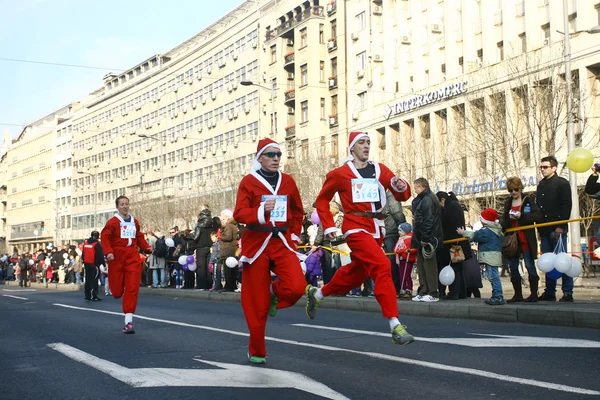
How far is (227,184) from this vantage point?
6800 centimetres

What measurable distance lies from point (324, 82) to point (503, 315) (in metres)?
54.2

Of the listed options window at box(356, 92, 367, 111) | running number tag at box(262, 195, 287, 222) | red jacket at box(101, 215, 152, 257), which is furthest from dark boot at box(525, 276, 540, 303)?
window at box(356, 92, 367, 111)

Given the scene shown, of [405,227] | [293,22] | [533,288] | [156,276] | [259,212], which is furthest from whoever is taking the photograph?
[293,22]

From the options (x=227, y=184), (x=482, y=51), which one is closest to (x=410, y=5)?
(x=482, y=51)

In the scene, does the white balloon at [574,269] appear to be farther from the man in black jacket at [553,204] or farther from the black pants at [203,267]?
the black pants at [203,267]

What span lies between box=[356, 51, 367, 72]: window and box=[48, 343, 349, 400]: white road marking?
5211 cm

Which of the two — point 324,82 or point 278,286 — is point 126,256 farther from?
point 324,82

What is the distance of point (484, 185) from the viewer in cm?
3716

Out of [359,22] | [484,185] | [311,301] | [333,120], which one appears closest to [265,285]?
[311,301]

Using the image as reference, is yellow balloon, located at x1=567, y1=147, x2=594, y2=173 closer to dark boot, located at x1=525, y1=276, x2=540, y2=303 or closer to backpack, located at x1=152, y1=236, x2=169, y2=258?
dark boot, located at x1=525, y1=276, x2=540, y2=303

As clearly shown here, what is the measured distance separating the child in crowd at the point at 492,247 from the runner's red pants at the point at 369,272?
4.30m

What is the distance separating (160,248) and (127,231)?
1255cm

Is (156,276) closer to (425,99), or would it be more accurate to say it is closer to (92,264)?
(92,264)

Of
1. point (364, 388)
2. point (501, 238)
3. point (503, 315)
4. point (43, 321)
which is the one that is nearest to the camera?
point (364, 388)
